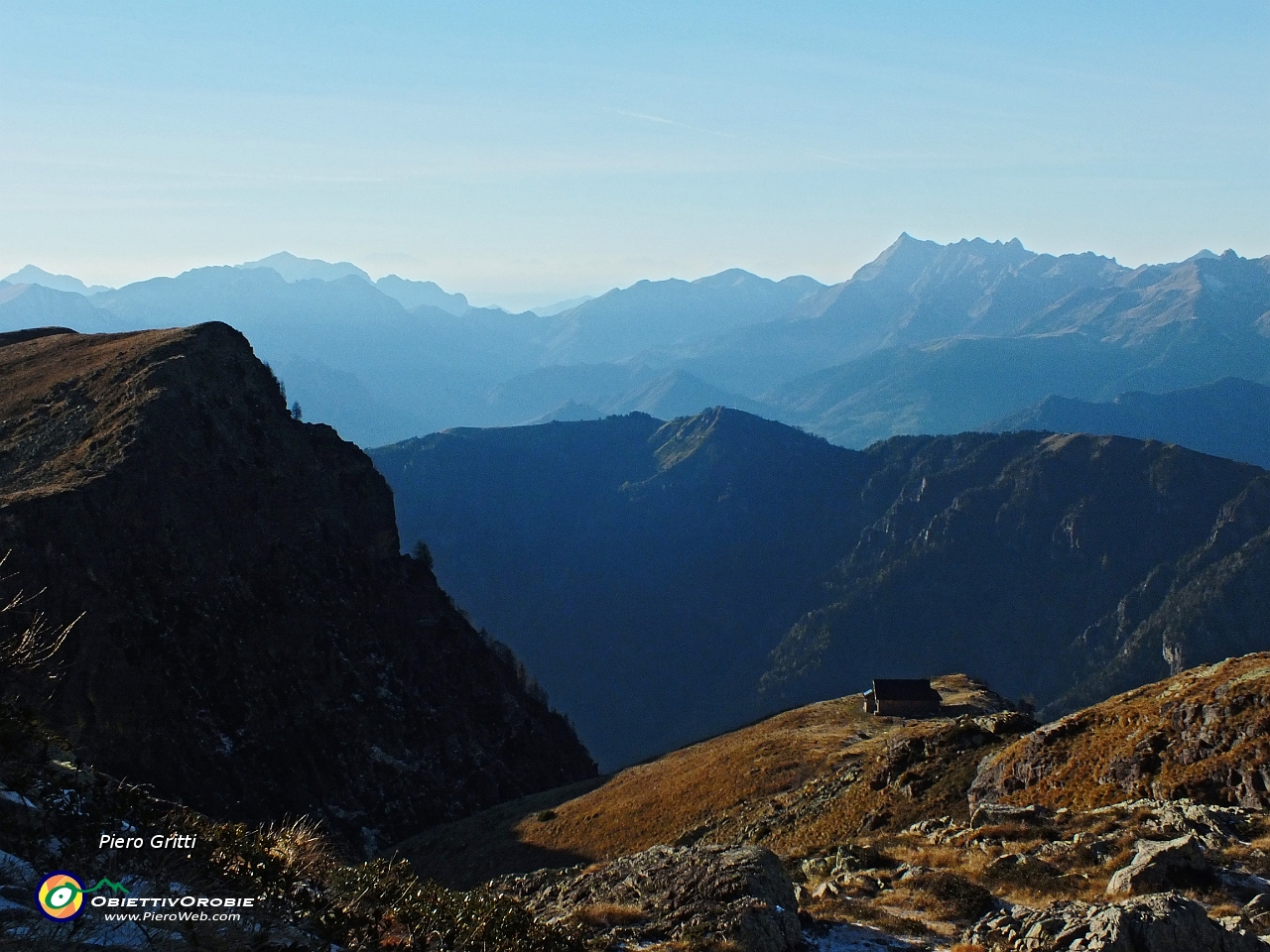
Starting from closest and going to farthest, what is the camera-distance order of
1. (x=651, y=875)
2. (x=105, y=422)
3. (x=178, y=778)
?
(x=651, y=875)
(x=178, y=778)
(x=105, y=422)

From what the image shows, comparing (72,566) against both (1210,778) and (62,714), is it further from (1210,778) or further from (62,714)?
(1210,778)

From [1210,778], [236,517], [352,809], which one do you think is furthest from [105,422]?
[1210,778]

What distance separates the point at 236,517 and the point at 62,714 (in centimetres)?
2305

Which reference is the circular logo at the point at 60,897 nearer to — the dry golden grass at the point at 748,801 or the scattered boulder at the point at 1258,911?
the scattered boulder at the point at 1258,911

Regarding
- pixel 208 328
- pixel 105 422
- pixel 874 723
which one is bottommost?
pixel 874 723

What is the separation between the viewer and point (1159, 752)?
1192 inches

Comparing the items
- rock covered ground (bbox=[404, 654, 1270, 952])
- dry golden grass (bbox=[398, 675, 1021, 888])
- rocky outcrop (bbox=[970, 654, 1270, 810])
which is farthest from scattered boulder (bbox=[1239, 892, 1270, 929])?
dry golden grass (bbox=[398, 675, 1021, 888])

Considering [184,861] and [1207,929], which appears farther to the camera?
[1207,929]

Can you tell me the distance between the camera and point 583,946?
16.3 metres

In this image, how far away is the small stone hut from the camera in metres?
77.8

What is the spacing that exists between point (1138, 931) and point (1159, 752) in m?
17.9

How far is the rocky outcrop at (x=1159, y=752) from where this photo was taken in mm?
27281

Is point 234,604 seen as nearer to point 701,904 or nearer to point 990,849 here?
point 990,849

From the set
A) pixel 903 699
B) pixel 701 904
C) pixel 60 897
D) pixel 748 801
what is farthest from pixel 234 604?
pixel 60 897
